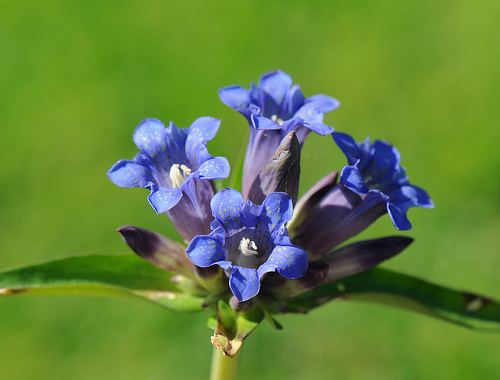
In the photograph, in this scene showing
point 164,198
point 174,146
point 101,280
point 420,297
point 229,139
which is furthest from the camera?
point 229,139

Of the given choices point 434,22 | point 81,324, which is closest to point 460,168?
point 434,22

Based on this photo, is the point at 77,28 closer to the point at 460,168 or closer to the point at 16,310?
the point at 16,310

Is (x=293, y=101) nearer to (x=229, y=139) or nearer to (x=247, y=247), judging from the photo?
(x=247, y=247)

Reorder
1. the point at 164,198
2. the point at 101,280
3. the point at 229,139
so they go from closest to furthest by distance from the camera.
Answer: the point at 164,198, the point at 101,280, the point at 229,139

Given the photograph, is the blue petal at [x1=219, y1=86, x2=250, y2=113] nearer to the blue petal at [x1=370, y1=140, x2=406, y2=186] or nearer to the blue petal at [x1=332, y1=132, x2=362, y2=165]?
the blue petal at [x1=332, y1=132, x2=362, y2=165]

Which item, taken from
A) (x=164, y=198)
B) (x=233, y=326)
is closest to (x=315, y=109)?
(x=164, y=198)

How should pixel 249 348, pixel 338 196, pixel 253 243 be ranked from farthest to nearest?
pixel 249 348
pixel 338 196
pixel 253 243
